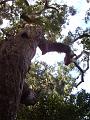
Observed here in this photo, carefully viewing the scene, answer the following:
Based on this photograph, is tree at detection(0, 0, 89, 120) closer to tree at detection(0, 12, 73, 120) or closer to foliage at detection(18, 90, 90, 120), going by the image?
tree at detection(0, 12, 73, 120)

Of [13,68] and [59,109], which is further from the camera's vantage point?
[59,109]

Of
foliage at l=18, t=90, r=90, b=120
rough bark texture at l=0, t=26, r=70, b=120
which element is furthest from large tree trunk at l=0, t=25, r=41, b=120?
foliage at l=18, t=90, r=90, b=120

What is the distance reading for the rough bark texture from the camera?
18.5 feet

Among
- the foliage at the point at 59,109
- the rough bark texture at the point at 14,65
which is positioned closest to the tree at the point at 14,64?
the rough bark texture at the point at 14,65

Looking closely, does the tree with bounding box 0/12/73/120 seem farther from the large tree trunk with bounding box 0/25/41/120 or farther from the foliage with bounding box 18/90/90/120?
the foliage with bounding box 18/90/90/120

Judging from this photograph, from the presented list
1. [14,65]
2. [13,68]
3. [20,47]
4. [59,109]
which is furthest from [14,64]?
[59,109]

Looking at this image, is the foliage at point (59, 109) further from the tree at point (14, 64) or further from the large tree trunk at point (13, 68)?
the large tree trunk at point (13, 68)

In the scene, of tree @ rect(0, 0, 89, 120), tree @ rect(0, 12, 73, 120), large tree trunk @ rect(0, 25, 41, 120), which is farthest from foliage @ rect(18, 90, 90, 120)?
large tree trunk @ rect(0, 25, 41, 120)

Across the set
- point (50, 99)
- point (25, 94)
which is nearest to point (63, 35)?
point (50, 99)

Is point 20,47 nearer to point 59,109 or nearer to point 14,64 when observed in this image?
point 14,64

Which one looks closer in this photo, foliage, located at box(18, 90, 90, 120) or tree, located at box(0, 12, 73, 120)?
tree, located at box(0, 12, 73, 120)

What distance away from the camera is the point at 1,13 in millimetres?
14258

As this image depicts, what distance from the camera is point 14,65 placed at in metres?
6.62

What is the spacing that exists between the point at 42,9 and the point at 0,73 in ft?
26.4
